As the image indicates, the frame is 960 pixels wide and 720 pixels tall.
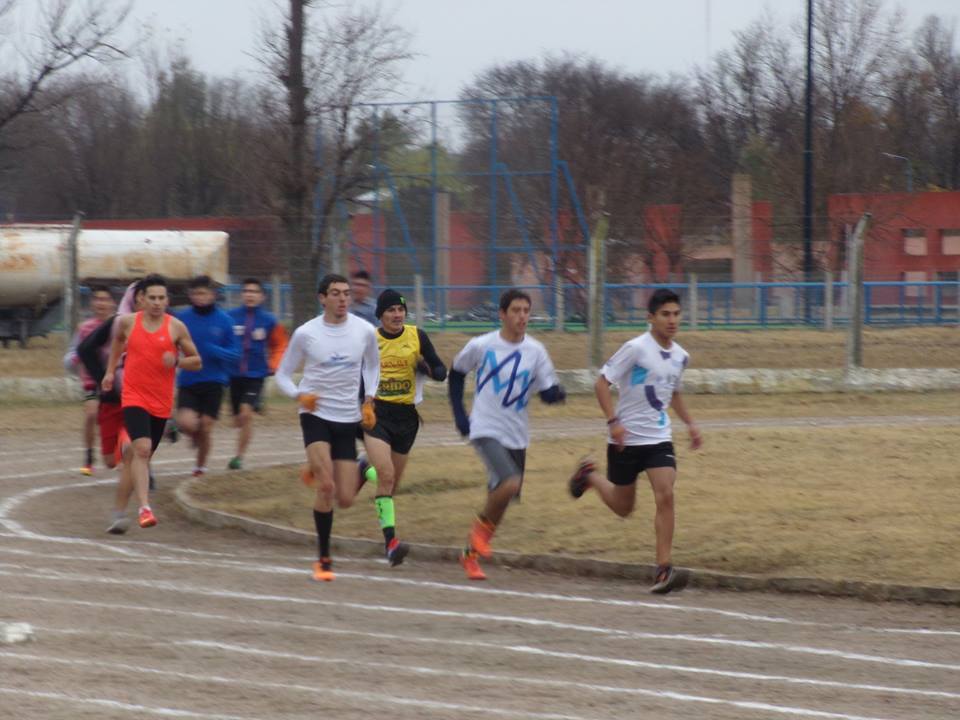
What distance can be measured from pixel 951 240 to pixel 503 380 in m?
35.8

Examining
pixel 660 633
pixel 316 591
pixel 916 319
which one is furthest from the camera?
pixel 916 319

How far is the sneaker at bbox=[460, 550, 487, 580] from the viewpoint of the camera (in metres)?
9.63

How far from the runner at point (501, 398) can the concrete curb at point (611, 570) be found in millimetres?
529

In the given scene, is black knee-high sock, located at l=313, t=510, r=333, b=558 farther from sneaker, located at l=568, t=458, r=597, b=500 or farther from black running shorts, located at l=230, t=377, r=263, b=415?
black running shorts, located at l=230, t=377, r=263, b=415

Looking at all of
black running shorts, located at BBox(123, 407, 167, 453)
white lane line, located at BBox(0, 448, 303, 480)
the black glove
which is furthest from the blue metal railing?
the black glove

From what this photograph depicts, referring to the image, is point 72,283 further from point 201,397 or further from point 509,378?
point 509,378

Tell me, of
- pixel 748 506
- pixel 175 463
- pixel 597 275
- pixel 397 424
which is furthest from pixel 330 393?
pixel 597 275

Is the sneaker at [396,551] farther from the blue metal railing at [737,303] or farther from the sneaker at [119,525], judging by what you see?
the blue metal railing at [737,303]

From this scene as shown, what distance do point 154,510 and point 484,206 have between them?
2468 centimetres

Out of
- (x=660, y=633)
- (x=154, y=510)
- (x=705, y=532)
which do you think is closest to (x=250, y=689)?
(x=660, y=633)

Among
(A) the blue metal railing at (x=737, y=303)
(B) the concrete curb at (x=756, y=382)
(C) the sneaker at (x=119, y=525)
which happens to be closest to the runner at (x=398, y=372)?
(C) the sneaker at (x=119, y=525)

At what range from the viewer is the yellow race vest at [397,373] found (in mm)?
10984

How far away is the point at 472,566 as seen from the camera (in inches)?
381

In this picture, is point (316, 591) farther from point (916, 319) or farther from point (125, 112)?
point (125, 112)
